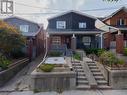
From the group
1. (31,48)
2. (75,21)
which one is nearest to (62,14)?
(75,21)

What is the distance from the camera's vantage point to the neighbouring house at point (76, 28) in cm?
3972

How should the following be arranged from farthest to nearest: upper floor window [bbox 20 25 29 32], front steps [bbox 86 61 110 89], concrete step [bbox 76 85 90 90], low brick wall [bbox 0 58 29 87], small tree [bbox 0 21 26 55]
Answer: upper floor window [bbox 20 25 29 32] → small tree [bbox 0 21 26 55] → low brick wall [bbox 0 58 29 87] → front steps [bbox 86 61 110 89] → concrete step [bbox 76 85 90 90]

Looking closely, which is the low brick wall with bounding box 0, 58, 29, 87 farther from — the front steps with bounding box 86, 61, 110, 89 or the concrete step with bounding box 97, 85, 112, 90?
the concrete step with bounding box 97, 85, 112, 90

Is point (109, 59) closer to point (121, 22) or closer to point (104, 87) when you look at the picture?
point (104, 87)

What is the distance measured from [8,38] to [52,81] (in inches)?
468

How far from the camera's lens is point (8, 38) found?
27047mm

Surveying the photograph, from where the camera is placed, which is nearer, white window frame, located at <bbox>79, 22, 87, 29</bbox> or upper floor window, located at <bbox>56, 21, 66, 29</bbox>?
upper floor window, located at <bbox>56, 21, 66, 29</bbox>

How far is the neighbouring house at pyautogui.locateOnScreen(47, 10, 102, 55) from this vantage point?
3972 centimetres

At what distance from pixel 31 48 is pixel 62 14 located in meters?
7.97

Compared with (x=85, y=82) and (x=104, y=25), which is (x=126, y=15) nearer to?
(x=104, y=25)

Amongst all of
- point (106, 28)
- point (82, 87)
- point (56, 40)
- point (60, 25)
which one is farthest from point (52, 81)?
point (106, 28)

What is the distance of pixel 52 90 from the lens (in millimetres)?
16484

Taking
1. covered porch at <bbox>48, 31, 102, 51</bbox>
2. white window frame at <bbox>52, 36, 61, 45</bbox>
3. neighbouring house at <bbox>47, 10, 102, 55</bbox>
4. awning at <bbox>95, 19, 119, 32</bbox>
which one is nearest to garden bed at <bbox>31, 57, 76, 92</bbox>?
awning at <bbox>95, 19, 119, 32</bbox>

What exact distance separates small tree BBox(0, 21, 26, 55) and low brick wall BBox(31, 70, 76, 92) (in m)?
A: 11.2
